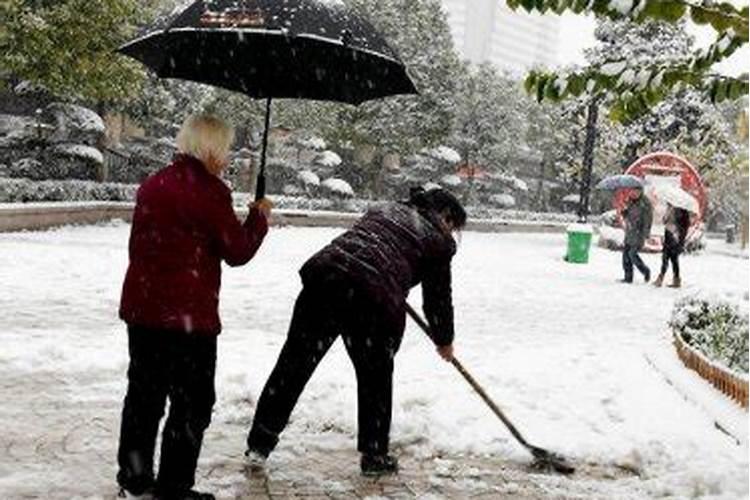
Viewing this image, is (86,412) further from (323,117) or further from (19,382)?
(323,117)

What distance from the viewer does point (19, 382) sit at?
21.0 ft

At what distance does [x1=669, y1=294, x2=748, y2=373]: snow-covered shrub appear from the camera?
731 cm

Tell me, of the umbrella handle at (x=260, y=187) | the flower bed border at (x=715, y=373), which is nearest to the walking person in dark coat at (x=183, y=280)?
the umbrella handle at (x=260, y=187)

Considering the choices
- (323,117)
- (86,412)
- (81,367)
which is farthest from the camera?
(323,117)

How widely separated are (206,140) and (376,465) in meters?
1.96

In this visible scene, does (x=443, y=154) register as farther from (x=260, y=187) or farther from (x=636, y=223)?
(x=260, y=187)

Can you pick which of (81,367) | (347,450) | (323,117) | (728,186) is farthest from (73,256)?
(728,186)

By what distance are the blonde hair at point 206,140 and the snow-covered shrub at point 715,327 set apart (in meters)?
4.50

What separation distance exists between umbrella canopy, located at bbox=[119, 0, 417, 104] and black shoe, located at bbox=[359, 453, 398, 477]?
2094mm

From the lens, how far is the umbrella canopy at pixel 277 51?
4.74m

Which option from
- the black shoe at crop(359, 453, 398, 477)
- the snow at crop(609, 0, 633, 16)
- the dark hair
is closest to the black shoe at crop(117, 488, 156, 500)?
the black shoe at crop(359, 453, 398, 477)

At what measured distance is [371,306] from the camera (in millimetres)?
4723

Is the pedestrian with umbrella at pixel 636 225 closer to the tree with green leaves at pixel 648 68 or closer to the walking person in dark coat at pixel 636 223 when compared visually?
the walking person in dark coat at pixel 636 223

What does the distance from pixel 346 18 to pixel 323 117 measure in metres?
29.5
